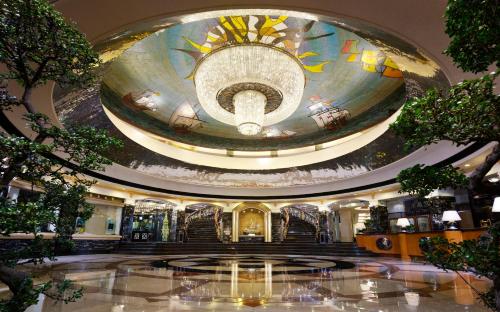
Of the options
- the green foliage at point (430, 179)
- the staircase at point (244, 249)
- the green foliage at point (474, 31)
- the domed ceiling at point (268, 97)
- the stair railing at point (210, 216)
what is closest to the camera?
the green foliage at point (474, 31)

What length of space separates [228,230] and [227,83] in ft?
45.0

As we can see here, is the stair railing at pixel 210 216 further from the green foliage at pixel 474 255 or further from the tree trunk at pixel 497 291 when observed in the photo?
the tree trunk at pixel 497 291

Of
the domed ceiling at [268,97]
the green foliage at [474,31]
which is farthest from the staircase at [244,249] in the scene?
the green foliage at [474,31]

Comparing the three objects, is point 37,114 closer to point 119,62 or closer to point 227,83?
point 227,83

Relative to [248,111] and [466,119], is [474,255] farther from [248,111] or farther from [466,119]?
[248,111]

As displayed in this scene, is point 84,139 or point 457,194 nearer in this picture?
point 84,139

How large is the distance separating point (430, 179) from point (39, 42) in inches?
120

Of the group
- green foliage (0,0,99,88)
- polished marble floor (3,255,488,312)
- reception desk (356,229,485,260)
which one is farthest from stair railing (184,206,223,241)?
green foliage (0,0,99,88)

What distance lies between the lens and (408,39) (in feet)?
14.5

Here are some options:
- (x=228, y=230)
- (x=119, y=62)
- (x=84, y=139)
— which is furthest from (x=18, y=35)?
(x=228, y=230)

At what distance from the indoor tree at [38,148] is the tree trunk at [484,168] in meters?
2.77

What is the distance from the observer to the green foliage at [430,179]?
1.92m

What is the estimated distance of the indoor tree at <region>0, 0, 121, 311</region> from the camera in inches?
71.1

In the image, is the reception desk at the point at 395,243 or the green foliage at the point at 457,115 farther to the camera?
the reception desk at the point at 395,243
